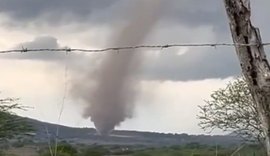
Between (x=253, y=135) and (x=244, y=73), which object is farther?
(x=253, y=135)

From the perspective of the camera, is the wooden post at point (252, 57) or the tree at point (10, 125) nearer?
the wooden post at point (252, 57)

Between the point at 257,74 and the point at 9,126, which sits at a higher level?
the point at 9,126

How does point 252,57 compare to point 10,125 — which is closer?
point 252,57

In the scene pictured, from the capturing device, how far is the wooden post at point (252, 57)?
6.98 metres

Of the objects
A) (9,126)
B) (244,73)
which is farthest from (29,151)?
(244,73)

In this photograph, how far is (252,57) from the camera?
702 cm

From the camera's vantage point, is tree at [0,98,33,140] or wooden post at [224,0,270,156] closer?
wooden post at [224,0,270,156]

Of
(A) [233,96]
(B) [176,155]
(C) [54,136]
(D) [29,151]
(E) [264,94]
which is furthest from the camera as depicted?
(B) [176,155]

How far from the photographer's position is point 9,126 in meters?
49.5

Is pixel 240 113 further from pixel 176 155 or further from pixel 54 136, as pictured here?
pixel 54 136

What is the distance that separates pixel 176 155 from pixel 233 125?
923 cm

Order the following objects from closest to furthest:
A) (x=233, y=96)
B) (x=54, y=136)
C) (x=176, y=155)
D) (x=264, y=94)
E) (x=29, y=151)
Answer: (x=264, y=94), (x=54, y=136), (x=29, y=151), (x=233, y=96), (x=176, y=155)

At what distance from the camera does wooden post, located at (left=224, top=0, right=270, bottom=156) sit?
6980mm

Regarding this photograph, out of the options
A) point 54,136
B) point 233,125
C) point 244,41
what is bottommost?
point 54,136
